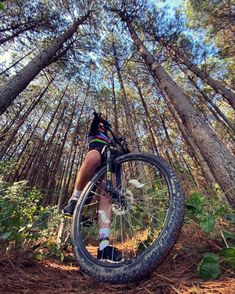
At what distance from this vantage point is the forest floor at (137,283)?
138 cm

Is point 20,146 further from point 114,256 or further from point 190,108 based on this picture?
point 114,256

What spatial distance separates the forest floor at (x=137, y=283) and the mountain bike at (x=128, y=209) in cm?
11

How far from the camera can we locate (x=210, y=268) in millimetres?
1467

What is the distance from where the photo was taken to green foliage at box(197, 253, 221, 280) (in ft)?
4.75

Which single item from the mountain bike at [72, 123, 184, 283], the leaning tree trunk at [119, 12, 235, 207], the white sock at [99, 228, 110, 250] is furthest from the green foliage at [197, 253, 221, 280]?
the leaning tree trunk at [119, 12, 235, 207]

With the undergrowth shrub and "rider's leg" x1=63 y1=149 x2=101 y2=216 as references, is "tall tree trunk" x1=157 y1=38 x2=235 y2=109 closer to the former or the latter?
the undergrowth shrub

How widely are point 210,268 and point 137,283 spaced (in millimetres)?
507

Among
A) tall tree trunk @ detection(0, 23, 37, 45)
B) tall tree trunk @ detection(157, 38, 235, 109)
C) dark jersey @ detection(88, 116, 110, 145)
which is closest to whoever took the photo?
dark jersey @ detection(88, 116, 110, 145)

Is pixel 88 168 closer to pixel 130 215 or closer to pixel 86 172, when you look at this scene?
pixel 86 172

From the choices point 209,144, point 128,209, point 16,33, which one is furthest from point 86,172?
point 16,33

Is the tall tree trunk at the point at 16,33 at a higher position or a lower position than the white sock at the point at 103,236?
higher

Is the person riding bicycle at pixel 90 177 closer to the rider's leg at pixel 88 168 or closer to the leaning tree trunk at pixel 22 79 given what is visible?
the rider's leg at pixel 88 168

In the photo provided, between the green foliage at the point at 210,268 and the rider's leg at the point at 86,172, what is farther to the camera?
the rider's leg at the point at 86,172

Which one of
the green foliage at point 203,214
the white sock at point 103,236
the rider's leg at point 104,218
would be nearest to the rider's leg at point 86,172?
the rider's leg at point 104,218
